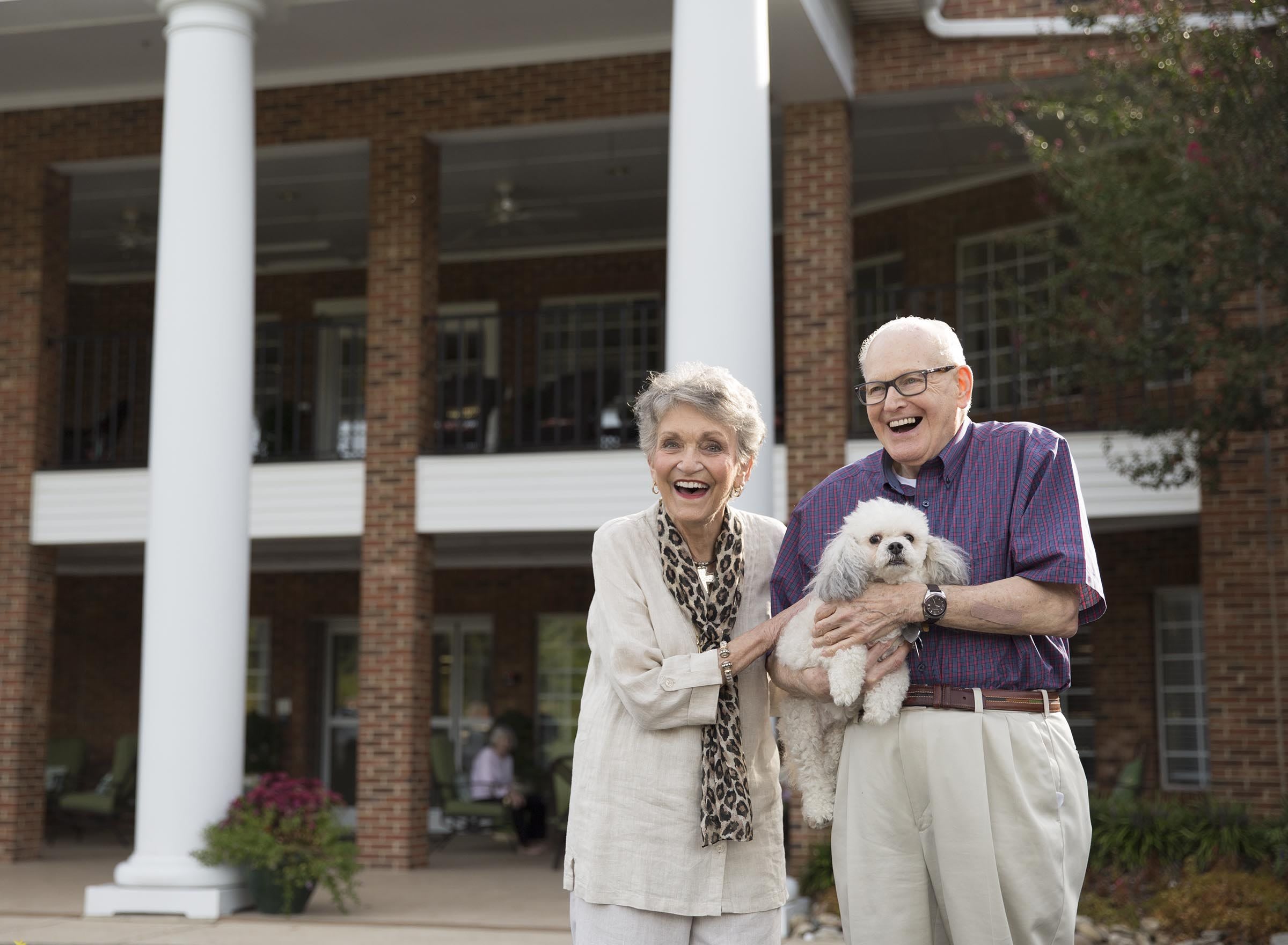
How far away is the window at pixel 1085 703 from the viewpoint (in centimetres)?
1320

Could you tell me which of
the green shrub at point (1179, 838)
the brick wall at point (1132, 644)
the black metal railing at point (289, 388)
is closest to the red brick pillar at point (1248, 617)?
the green shrub at point (1179, 838)

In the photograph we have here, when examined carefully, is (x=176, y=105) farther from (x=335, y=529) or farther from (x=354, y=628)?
(x=354, y=628)

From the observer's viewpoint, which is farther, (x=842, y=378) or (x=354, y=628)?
(x=354, y=628)

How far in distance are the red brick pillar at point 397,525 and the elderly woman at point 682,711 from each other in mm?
8399

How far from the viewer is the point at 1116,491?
971 cm

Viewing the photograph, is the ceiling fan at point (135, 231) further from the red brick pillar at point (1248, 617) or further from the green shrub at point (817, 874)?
the red brick pillar at point (1248, 617)

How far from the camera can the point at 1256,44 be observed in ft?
25.9

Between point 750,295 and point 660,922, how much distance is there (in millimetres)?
5119

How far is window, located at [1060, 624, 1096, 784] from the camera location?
43.3 ft

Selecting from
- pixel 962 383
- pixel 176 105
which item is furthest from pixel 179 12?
pixel 962 383

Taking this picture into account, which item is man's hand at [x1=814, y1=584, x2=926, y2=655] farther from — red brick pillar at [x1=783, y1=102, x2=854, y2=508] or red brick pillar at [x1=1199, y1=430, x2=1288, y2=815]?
red brick pillar at [x1=1199, y1=430, x2=1288, y2=815]

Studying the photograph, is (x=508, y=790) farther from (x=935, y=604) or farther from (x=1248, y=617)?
(x=935, y=604)

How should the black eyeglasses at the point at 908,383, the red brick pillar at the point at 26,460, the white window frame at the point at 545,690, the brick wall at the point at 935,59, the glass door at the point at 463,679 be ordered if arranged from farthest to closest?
1. the glass door at the point at 463,679
2. the white window frame at the point at 545,690
3. the red brick pillar at the point at 26,460
4. the brick wall at the point at 935,59
5. the black eyeglasses at the point at 908,383

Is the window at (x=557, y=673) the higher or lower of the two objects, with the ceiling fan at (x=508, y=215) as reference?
lower
